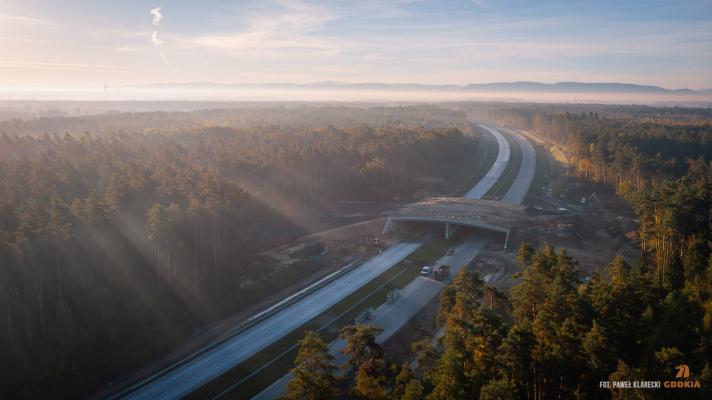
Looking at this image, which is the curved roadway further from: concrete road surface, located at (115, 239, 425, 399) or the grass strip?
the grass strip

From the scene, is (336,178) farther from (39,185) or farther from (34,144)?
(34,144)

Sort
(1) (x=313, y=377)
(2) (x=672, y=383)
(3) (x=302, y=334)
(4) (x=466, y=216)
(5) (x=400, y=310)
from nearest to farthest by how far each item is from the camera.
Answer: (2) (x=672, y=383), (1) (x=313, y=377), (3) (x=302, y=334), (5) (x=400, y=310), (4) (x=466, y=216)

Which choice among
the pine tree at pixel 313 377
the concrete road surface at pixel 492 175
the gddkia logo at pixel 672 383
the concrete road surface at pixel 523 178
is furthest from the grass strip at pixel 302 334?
the concrete road surface at pixel 492 175

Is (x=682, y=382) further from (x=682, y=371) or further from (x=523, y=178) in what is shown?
(x=523, y=178)

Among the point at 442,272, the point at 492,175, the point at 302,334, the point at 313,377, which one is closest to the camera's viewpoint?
the point at 313,377

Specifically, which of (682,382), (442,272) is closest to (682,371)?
(682,382)

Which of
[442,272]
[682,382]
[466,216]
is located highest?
[682,382]

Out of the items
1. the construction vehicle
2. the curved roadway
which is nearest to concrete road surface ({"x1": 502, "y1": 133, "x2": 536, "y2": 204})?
the construction vehicle

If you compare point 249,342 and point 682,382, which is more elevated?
point 682,382
